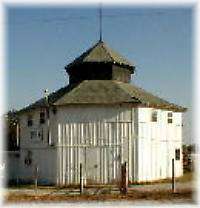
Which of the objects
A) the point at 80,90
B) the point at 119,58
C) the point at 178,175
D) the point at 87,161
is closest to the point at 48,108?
the point at 80,90

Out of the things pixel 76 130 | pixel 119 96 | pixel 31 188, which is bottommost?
pixel 31 188

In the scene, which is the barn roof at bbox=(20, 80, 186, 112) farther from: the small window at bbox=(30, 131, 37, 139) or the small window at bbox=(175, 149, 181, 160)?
the small window at bbox=(175, 149, 181, 160)

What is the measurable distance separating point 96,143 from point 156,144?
3881mm

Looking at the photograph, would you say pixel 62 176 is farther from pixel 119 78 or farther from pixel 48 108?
pixel 119 78

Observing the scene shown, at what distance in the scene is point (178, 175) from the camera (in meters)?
31.1

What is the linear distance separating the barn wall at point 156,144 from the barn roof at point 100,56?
15.0ft

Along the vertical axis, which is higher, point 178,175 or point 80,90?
point 80,90

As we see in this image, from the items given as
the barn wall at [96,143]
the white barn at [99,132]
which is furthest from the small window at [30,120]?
the barn wall at [96,143]

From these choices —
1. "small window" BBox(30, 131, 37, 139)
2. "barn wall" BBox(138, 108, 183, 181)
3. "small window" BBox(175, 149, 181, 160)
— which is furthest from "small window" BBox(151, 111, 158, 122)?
"small window" BBox(30, 131, 37, 139)

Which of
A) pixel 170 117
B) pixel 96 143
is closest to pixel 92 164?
pixel 96 143

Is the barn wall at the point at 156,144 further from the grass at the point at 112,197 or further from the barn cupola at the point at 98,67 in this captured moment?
the grass at the point at 112,197

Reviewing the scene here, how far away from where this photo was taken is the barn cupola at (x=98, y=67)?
30609 millimetres

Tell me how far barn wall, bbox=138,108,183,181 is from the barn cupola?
3953 millimetres

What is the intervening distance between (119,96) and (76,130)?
3266 millimetres
